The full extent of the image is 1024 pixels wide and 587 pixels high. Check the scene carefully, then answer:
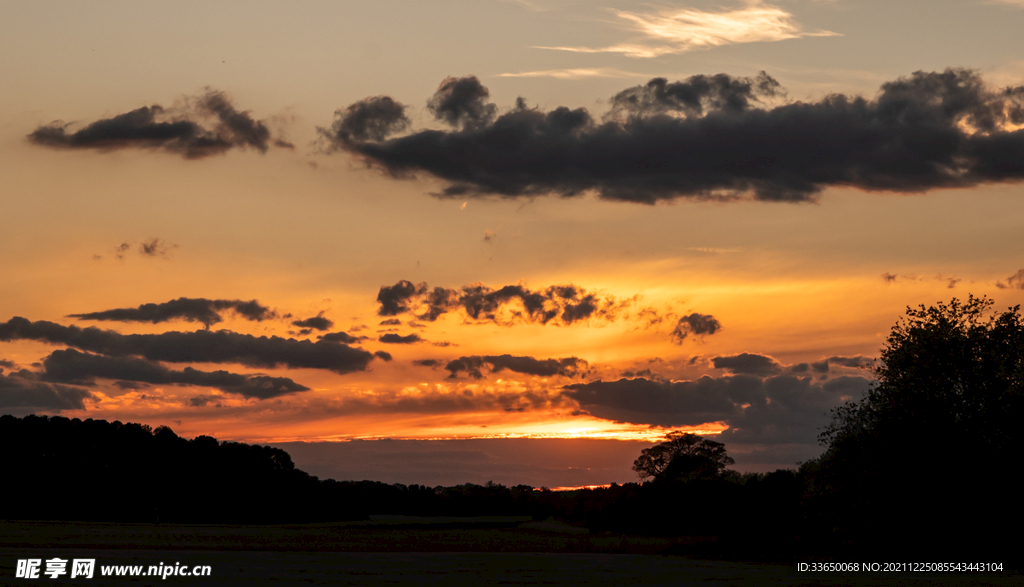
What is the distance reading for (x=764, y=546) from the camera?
11856cm

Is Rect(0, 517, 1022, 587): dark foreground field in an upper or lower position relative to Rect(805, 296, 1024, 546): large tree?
lower

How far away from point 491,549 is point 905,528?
5948cm

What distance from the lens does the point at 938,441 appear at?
252 feet

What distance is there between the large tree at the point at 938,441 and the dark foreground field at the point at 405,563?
454 centimetres

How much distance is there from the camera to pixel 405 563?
8538cm

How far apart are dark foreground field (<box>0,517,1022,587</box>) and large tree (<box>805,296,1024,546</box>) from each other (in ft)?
14.9

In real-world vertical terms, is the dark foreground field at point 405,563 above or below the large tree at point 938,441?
below

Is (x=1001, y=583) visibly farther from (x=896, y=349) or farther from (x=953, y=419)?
(x=896, y=349)

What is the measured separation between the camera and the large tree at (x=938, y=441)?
75.6m

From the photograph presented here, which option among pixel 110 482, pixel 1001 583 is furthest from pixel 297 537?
pixel 1001 583

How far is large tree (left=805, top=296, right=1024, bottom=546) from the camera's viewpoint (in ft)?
248

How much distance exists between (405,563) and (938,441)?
46151 millimetres

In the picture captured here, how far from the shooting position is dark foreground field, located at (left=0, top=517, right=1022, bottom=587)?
214 ft

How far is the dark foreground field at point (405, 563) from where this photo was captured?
214 feet
